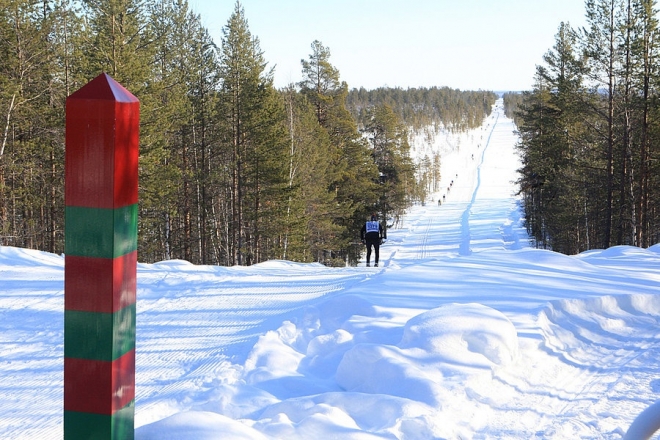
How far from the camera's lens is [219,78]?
95.9 ft

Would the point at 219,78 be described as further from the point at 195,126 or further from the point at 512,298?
the point at 512,298

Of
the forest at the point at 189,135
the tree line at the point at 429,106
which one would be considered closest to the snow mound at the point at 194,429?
the forest at the point at 189,135

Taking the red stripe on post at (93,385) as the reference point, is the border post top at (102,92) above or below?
above

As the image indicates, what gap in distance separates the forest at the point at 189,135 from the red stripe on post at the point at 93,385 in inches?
660

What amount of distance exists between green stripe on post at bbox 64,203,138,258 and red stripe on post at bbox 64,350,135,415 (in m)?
0.40

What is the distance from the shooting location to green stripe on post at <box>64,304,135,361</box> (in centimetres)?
205

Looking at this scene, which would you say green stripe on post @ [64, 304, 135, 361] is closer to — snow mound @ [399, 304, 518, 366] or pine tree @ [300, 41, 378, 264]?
snow mound @ [399, 304, 518, 366]

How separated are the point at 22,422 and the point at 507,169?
380 ft

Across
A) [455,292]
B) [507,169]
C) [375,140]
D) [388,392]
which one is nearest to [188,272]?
[455,292]

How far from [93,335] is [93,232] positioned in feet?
1.23

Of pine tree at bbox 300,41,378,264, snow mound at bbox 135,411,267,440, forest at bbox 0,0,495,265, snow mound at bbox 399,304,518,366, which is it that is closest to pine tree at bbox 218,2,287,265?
forest at bbox 0,0,495,265

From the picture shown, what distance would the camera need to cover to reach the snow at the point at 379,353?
3.62 meters

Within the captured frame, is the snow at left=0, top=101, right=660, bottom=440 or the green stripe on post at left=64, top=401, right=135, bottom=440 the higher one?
the green stripe on post at left=64, top=401, right=135, bottom=440

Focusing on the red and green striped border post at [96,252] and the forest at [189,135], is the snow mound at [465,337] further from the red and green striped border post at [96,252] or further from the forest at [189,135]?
the forest at [189,135]
